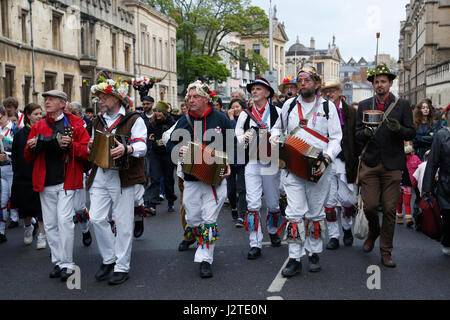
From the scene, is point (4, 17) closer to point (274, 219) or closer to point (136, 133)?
point (274, 219)

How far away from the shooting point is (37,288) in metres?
6.34

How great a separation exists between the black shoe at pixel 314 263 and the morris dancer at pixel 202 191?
116 cm

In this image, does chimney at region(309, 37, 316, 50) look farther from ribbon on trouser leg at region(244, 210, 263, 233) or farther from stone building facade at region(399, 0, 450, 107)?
ribbon on trouser leg at region(244, 210, 263, 233)

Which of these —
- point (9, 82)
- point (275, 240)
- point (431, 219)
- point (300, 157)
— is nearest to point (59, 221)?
point (300, 157)

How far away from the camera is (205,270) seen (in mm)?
6656

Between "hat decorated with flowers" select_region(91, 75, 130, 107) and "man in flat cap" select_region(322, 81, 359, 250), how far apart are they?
3.00 meters

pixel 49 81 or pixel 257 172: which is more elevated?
pixel 49 81

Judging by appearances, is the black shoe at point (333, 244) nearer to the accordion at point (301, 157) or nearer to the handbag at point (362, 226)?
the handbag at point (362, 226)

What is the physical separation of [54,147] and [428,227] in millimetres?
4760

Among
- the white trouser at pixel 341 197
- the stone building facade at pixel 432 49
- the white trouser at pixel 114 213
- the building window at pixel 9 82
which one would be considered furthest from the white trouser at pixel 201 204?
the stone building facade at pixel 432 49

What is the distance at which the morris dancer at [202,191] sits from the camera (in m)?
6.82

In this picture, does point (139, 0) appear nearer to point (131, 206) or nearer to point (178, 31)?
point (178, 31)

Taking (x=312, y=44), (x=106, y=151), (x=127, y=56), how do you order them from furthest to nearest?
(x=312, y=44) → (x=127, y=56) → (x=106, y=151)

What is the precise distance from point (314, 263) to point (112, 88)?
3.12 m
